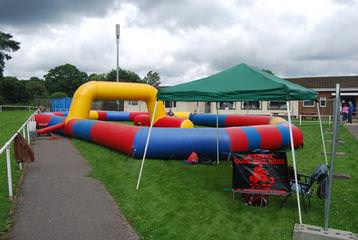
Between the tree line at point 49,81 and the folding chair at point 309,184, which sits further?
the tree line at point 49,81

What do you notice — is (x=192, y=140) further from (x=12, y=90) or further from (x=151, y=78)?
(x=151, y=78)

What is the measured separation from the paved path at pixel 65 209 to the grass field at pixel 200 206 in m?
0.26

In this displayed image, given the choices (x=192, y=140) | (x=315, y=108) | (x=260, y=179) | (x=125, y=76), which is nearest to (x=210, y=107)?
(x=315, y=108)

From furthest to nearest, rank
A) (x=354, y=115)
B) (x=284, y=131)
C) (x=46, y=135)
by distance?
(x=354, y=115) < (x=46, y=135) < (x=284, y=131)

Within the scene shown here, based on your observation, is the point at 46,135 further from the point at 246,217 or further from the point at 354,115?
the point at 354,115

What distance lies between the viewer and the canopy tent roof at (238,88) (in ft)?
17.0

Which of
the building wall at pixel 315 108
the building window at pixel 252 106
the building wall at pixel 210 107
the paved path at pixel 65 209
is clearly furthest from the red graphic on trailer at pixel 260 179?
the building window at pixel 252 106

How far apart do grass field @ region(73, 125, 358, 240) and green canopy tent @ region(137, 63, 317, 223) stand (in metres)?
0.84

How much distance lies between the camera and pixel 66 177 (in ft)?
23.6

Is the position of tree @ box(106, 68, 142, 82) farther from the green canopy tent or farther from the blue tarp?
the green canopy tent

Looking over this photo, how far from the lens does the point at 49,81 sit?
93188mm

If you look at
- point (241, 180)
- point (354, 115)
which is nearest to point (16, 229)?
point (241, 180)

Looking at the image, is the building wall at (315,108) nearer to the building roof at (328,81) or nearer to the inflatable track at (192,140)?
the building roof at (328,81)

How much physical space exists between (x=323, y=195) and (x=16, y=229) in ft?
13.9
